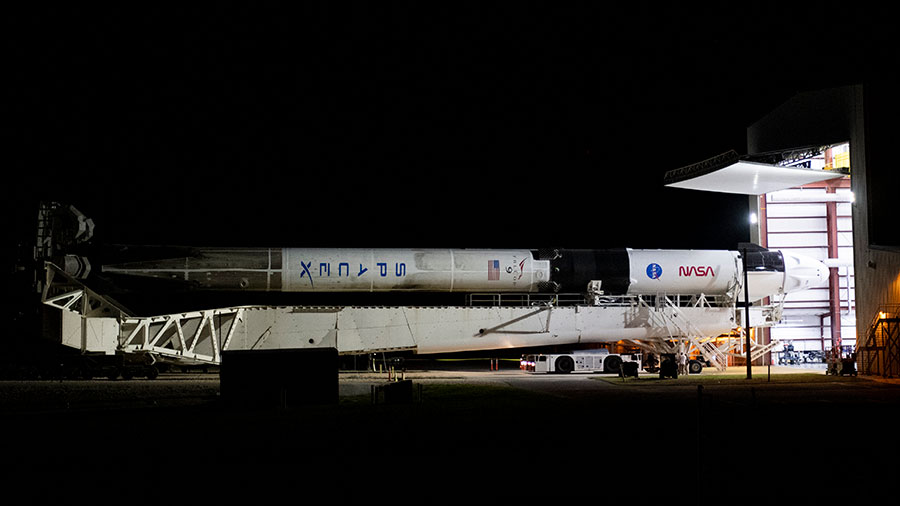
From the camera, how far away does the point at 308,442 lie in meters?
13.7

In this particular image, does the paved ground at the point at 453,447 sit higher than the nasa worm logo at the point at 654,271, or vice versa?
the nasa worm logo at the point at 654,271

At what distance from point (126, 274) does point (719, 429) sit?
71.2 ft

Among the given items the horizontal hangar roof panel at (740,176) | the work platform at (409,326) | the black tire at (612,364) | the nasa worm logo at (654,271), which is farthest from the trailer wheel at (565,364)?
the horizontal hangar roof panel at (740,176)

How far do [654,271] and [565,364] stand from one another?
5.28 meters

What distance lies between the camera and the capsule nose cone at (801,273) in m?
34.8

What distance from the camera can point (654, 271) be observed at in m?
33.4

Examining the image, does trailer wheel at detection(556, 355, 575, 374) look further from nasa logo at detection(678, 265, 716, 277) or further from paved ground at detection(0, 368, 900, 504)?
paved ground at detection(0, 368, 900, 504)

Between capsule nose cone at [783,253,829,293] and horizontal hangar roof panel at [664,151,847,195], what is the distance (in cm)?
330

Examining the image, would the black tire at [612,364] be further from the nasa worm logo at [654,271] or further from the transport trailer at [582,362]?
the nasa worm logo at [654,271]

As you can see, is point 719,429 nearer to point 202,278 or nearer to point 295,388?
point 295,388

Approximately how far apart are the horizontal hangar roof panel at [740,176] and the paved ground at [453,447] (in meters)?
13.6

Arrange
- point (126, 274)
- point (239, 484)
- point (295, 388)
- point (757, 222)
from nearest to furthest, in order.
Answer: point (239, 484) → point (295, 388) → point (126, 274) → point (757, 222)

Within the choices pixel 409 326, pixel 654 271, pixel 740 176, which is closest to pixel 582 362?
pixel 654 271

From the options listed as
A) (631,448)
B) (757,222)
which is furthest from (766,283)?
(631,448)
